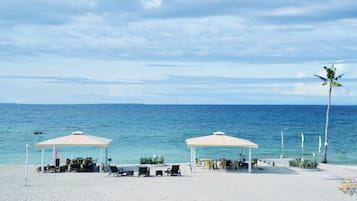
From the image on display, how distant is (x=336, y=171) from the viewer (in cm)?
2252

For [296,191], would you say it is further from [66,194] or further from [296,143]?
[296,143]

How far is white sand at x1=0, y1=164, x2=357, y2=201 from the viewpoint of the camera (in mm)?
14852

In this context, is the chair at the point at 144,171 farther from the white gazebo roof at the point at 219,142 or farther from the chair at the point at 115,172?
the white gazebo roof at the point at 219,142

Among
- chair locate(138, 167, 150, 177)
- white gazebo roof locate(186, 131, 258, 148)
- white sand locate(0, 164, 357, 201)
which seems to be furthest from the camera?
white gazebo roof locate(186, 131, 258, 148)

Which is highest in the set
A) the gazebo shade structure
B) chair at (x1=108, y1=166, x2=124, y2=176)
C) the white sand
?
the gazebo shade structure

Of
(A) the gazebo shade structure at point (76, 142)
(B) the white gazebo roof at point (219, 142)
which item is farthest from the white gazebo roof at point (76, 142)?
(B) the white gazebo roof at point (219, 142)

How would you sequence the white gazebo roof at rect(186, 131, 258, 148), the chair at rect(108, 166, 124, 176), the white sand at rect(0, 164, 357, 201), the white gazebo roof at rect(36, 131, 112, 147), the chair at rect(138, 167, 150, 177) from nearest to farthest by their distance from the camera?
the white sand at rect(0, 164, 357, 201) < the chair at rect(138, 167, 150, 177) < the chair at rect(108, 166, 124, 176) < the white gazebo roof at rect(36, 131, 112, 147) < the white gazebo roof at rect(186, 131, 258, 148)

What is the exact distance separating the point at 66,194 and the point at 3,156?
20029 millimetres

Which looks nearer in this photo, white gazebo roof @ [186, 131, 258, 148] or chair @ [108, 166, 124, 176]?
chair @ [108, 166, 124, 176]

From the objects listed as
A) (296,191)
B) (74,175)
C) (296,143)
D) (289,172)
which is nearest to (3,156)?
(74,175)

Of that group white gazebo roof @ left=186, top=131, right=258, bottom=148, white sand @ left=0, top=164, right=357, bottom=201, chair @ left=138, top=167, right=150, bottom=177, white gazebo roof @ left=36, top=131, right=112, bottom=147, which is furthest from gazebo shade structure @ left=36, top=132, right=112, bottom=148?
white gazebo roof @ left=186, top=131, right=258, bottom=148

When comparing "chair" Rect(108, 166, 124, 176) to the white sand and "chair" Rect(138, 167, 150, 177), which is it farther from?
"chair" Rect(138, 167, 150, 177)

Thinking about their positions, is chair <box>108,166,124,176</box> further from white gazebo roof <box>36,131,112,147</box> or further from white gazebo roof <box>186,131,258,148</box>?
white gazebo roof <box>186,131,258,148</box>

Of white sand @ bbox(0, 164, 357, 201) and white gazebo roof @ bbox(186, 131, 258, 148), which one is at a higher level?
white gazebo roof @ bbox(186, 131, 258, 148)
